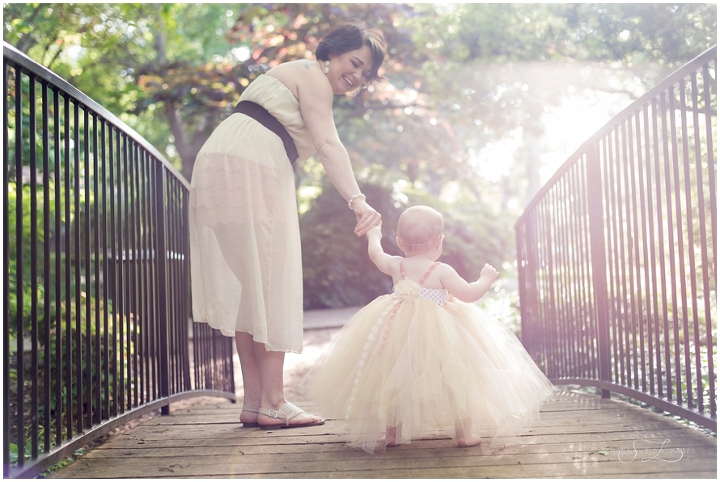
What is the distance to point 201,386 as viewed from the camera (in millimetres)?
3676

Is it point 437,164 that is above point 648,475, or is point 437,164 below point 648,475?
above

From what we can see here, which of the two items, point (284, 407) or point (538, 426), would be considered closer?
point (538, 426)

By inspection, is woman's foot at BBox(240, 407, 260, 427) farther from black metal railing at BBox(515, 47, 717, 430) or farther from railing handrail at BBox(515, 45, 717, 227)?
railing handrail at BBox(515, 45, 717, 227)

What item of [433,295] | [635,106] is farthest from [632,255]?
[433,295]

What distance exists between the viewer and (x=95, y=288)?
2.31 m

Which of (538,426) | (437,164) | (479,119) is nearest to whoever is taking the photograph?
(538,426)

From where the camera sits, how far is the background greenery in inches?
187

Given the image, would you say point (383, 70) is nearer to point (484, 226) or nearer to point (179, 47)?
point (484, 226)

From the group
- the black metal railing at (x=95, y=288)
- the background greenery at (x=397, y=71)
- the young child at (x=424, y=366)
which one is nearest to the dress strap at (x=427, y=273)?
the young child at (x=424, y=366)

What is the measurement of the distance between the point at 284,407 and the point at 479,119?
191 inches

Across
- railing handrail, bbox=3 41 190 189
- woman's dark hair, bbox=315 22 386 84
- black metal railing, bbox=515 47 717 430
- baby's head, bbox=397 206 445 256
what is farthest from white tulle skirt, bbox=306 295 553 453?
railing handrail, bbox=3 41 190 189

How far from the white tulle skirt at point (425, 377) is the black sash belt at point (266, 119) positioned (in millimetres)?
792

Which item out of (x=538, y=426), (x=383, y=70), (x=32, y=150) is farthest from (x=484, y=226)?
(x=32, y=150)

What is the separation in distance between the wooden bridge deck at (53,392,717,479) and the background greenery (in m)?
2.67
